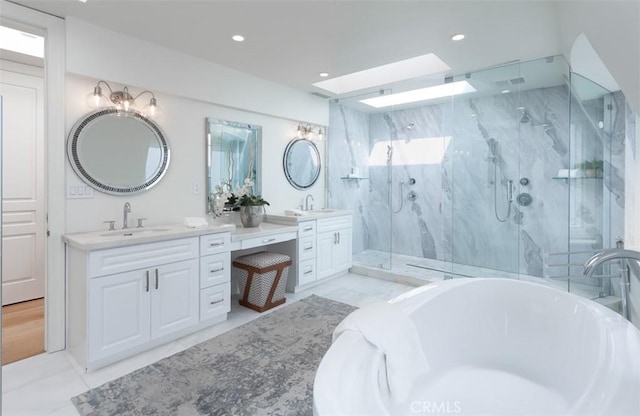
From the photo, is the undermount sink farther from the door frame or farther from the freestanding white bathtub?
the freestanding white bathtub


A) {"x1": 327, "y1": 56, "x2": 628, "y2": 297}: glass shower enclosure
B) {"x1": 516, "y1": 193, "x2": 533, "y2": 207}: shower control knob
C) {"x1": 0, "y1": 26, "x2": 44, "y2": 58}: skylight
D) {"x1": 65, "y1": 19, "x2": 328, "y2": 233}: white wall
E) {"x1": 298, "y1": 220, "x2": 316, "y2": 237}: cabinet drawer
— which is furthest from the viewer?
{"x1": 516, "y1": 193, "x2": 533, "y2": 207}: shower control knob

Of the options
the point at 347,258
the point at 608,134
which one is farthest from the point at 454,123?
the point at 347,258

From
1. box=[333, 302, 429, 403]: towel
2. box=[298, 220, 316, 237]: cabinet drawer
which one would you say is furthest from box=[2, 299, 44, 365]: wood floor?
box=[333, 302, 429, 403]: towel

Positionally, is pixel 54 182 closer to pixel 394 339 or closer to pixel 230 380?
pixel 230 380

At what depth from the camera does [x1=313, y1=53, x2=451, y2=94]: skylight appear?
3.60 meters

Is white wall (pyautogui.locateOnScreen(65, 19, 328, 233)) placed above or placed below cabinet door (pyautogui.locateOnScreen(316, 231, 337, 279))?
above

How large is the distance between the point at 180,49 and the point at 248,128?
3.42 ft

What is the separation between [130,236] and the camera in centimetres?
244

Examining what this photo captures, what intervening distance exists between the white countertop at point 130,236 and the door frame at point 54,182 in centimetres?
14

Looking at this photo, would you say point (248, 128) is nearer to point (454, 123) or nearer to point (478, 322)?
point (454, 123)

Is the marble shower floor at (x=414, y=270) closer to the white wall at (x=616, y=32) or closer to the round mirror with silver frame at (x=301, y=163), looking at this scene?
the round mirror with silver frame at (x=301, y=163)

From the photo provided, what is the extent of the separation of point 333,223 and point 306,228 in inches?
20.7

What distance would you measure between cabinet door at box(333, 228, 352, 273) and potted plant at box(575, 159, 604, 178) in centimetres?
265

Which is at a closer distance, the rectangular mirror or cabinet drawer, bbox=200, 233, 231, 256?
cabinet drawer, bbox=200, 233, 231, 256
